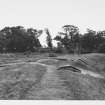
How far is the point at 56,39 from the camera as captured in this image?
25.6m

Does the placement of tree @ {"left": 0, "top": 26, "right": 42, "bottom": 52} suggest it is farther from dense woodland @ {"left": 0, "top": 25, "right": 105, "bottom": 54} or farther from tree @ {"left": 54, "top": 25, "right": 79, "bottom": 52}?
tree @ {"left": 54, "top": 25, "right": 79, "bottom": 52}

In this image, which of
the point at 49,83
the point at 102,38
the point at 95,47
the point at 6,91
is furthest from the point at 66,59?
the point at 6,91

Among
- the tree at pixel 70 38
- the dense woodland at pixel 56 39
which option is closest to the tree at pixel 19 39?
the dense woodland at pixel 56 39

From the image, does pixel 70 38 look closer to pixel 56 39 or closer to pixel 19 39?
pixel 56 39

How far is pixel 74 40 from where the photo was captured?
2045 centimetres

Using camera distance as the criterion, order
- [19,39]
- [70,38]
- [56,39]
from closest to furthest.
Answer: [70,38] → [19,39] → [56,39]

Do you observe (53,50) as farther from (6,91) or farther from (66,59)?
(6,91)

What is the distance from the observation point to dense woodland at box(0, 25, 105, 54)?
19.1m

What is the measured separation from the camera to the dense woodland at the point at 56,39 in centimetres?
1914

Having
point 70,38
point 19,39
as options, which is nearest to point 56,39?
point 70,38

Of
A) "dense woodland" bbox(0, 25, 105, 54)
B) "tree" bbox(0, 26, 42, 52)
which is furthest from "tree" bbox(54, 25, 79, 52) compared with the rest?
"tree" bbox(0, 26, 42, 52)

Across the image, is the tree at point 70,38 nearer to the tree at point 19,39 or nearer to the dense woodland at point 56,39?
the dense woodland at point 56,39

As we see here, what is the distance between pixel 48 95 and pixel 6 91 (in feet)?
5.57

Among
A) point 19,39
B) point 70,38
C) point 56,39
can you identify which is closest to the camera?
point 70,38
